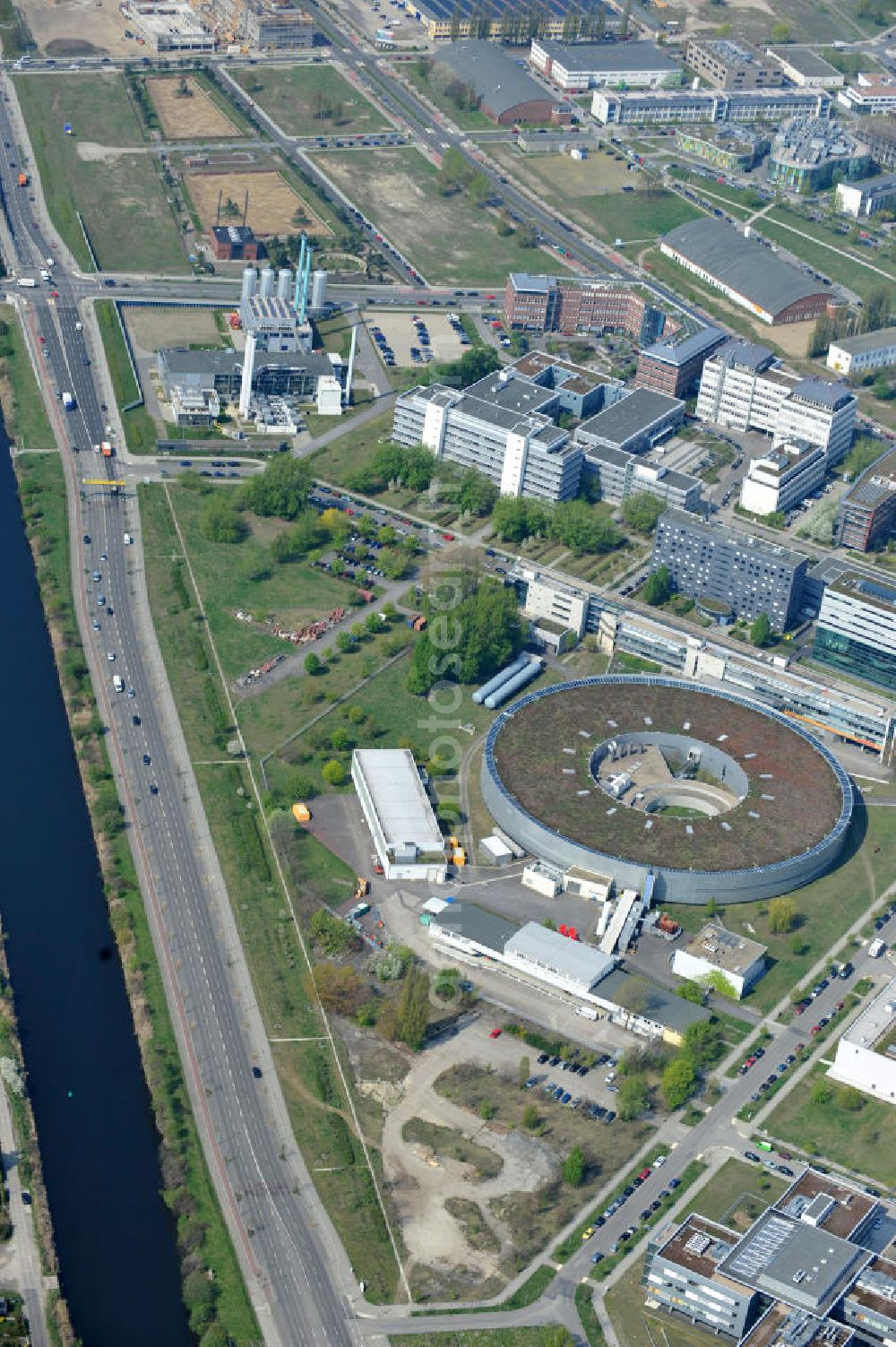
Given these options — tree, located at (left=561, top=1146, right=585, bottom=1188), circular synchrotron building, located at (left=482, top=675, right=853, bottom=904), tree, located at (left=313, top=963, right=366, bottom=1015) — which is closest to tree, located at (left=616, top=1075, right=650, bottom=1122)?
tree, located at (left=561, top=1146, right=585, bottom=1188)

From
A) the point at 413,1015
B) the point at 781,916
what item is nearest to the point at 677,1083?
the point at 413,1015

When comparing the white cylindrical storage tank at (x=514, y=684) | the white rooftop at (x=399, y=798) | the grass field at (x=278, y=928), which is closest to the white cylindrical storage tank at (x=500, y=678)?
the white cylindrical storage tank at (x=514, y=684)

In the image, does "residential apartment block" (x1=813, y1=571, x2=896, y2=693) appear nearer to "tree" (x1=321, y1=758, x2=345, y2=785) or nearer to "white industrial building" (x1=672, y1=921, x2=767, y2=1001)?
"white industrial building" (x1=672, y1=921, x2=767, y2=1001)

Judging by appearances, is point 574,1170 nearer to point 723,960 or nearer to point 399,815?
point 723,960

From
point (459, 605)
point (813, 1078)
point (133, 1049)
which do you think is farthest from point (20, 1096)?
point (459, 605)

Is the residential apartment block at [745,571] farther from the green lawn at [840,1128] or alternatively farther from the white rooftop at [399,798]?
the green lawn at [840,1128]

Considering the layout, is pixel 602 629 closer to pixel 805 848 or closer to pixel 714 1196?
pixel 805 848
